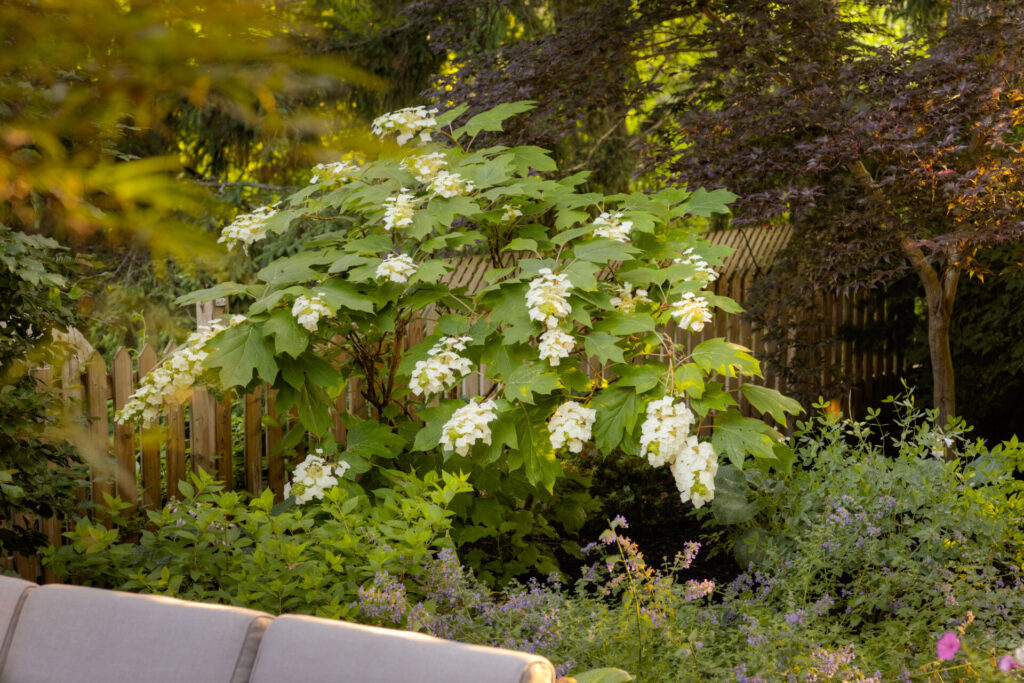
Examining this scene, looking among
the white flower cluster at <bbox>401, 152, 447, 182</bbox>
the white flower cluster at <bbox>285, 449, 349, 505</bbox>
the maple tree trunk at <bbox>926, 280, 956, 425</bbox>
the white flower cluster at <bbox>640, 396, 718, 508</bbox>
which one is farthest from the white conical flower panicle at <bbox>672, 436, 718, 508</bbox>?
the maple tree trunk at <bbox>926, 280, 956, 425</bbox>

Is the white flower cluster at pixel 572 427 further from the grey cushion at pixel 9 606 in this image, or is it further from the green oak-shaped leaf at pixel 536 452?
the grey cushion at pixel 9 606

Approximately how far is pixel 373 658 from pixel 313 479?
151cm

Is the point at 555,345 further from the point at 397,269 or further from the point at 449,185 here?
the point at 449,185

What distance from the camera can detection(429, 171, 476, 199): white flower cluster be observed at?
3225 mm

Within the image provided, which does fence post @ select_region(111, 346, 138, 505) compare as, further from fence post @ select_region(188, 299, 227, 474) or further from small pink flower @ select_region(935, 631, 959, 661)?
small pink flower @ select_region(935, 631, 959, 661)

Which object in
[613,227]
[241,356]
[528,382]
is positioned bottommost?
[528,382]

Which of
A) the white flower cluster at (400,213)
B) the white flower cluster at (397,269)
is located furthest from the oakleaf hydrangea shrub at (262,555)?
the white flower cluster at (400,213)

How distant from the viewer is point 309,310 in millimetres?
2947

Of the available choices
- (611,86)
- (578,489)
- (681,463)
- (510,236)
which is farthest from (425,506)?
(611,86)

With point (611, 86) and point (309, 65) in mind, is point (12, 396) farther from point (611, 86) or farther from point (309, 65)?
point (611, 86)

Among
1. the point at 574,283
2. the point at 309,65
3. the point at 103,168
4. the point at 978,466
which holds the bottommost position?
the point at 978,466

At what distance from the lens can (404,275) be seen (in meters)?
3.07

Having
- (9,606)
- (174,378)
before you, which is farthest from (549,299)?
→ (9,606)

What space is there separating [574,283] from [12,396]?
1792 millimetres
